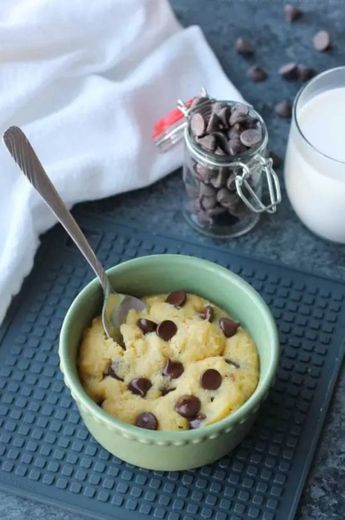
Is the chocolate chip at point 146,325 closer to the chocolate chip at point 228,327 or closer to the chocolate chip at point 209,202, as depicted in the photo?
the chocolate chip at point 228,327

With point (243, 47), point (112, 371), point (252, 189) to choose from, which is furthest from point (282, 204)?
point (112, 371)

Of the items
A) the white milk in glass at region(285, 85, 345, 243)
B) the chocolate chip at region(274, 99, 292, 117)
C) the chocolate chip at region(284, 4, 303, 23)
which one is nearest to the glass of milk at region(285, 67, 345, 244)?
the white milk in glass at region(285, 85, 345, 243)

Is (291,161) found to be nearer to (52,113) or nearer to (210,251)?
(210,251)

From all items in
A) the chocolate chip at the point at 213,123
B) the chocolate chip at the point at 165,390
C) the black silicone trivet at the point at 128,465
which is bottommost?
the black silicone trivet at the point at 128,465

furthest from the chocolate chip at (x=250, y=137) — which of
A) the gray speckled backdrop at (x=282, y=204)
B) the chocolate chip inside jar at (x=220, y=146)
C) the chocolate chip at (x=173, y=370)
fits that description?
the chocolate chip at (x=173, y=370)

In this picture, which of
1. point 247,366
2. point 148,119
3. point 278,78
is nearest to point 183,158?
point 148,119

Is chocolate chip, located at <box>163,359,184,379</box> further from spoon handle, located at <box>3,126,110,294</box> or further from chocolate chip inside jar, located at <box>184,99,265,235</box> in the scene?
chocolate chip inside jar, located at <box>184,99,265,235</box>
